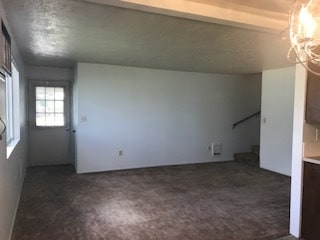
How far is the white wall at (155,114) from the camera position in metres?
5.50

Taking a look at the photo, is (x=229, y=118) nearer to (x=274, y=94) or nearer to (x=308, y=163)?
(x=274, y=94)

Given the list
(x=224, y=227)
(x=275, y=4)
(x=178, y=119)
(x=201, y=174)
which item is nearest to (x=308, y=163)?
(x=224, y=227)

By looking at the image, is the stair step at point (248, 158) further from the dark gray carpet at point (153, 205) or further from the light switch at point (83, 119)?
the light switch at point (83, 119)

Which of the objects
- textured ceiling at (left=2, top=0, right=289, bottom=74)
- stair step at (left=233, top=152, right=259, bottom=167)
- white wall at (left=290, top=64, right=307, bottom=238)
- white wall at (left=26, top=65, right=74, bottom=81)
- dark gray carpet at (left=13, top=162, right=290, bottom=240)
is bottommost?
dark gray carpet at (left=13, top=162, right=290, bottom=240)

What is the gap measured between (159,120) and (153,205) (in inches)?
105

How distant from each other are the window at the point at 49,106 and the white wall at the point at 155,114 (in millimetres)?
823

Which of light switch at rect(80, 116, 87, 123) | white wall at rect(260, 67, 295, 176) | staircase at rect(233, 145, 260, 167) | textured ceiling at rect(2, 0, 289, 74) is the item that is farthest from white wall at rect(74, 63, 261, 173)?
white wall at rect(260, 67, 295, 176)

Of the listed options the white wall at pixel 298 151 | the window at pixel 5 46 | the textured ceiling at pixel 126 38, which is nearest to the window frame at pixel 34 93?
the textured ceiling at pixel 126 38

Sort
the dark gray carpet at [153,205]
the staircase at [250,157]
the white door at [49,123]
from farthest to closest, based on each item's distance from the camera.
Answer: the staircase at [250,157]
the white door at [49,123]
the dark gray carpet at [153,205]

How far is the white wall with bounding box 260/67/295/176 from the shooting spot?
17.7 ft

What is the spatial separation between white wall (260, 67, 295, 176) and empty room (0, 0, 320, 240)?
0.09ft

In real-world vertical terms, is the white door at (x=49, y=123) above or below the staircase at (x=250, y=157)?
above

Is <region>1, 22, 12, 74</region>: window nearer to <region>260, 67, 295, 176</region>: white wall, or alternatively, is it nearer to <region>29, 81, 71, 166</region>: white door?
<region>29, 81, 71, 166</region>: white door

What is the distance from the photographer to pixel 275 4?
239 cm
